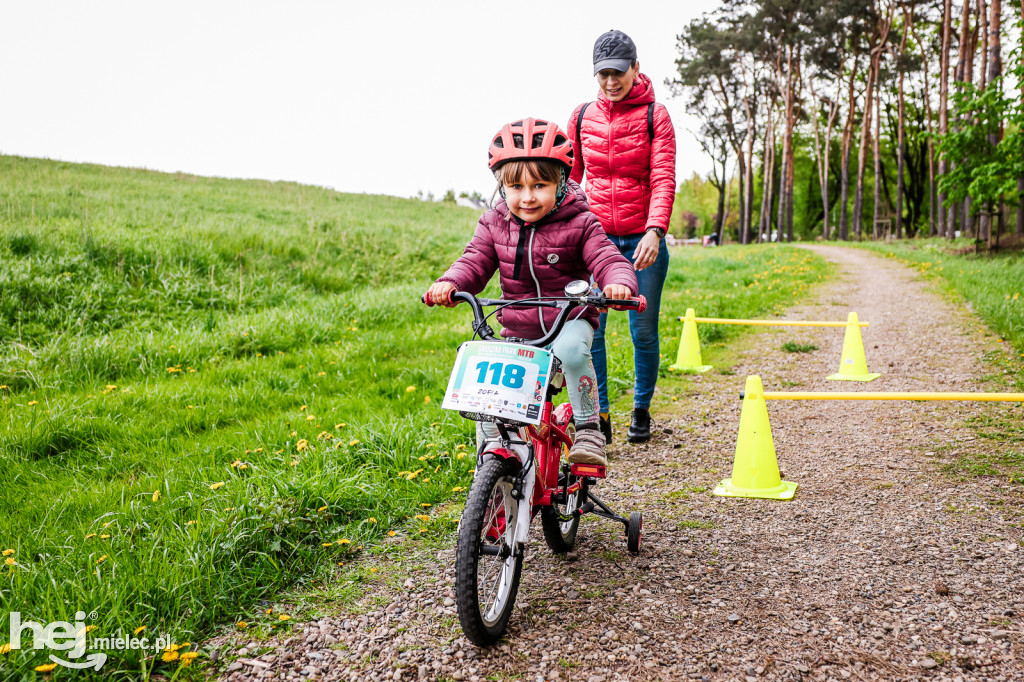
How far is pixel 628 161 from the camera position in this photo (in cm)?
435

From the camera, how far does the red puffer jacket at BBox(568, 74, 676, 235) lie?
4254 mm

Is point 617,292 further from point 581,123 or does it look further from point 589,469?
point 581,123

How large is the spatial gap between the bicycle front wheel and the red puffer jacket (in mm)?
2227

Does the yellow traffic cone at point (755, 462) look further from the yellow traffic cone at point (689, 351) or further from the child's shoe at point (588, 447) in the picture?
the yellow traffic cone at point (689, 351)

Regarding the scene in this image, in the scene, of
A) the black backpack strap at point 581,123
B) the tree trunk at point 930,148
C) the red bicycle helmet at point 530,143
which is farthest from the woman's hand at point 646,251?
the tree trunk at point 930,148

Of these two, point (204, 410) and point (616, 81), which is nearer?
point (616, 81)

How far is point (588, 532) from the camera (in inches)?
139

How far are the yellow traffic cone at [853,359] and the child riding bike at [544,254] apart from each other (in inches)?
171

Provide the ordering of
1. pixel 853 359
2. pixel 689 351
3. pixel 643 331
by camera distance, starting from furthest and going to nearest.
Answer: pixel 689 351 < pixel 853 359 < pixel 643 331

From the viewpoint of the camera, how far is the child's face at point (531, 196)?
2887mm

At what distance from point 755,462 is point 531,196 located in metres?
2.13

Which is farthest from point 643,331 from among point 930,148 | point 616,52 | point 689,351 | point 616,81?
point 930,148

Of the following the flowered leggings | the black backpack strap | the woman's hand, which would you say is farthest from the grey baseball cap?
the flowered leggings

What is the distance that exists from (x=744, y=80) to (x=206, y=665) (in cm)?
3874
